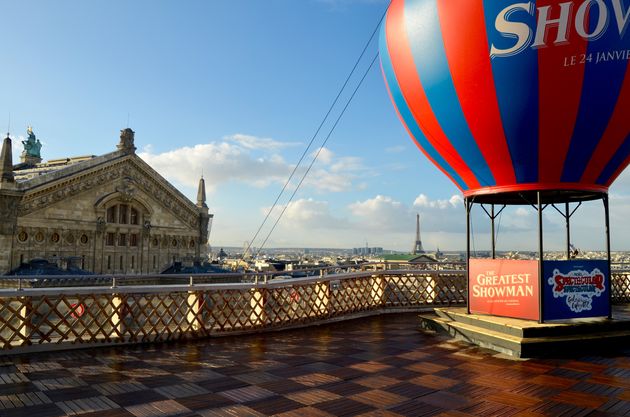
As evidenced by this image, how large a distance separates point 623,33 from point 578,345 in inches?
235

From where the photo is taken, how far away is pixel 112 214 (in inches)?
1474

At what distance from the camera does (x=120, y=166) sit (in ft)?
122

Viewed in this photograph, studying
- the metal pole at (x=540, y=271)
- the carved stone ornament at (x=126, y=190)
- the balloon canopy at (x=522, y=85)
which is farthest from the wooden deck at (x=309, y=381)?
the carved stone ornament at (x=126, y=190)

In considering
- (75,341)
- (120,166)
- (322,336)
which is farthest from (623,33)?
(120,166)

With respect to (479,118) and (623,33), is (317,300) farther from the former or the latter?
(623,33)

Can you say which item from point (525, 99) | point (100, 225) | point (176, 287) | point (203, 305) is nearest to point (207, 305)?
point (203, 305)

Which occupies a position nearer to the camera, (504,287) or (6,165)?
(504,287)

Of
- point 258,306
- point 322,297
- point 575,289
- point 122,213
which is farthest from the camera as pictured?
point 122,213

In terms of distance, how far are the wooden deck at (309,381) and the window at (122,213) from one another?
3106 cm

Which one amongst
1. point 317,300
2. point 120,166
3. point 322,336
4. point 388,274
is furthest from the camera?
point 120,166

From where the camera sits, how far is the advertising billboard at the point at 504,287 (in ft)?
32.6

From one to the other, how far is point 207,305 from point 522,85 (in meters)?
7.95

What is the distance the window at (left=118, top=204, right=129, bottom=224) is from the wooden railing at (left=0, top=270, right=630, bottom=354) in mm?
25433

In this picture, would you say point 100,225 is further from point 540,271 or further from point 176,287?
point 540,271
